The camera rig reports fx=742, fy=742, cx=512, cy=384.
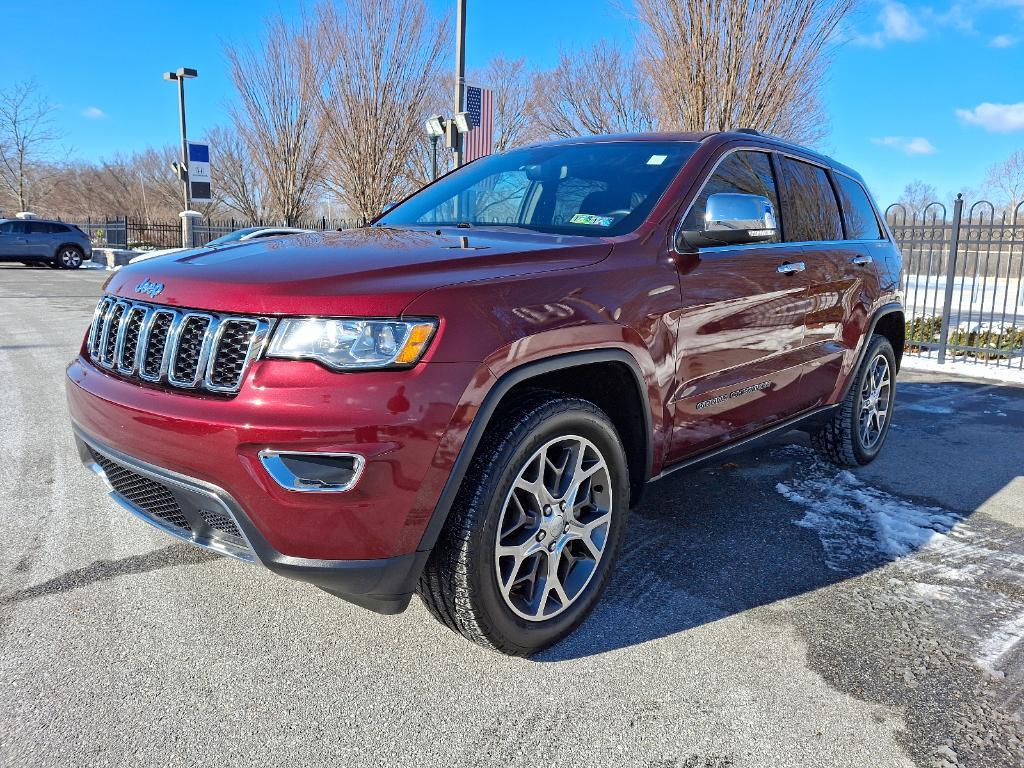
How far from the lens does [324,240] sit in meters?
2.81

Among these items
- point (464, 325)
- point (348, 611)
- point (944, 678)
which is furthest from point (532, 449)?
point (944, 678)

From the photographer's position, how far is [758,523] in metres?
3.69

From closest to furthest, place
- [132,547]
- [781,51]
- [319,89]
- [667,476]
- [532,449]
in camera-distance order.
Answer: [532,449], [667,476], [132,547], [781,51], [319,89]

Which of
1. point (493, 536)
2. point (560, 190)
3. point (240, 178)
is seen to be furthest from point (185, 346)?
point (240, 178)

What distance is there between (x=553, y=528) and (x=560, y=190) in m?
1.62

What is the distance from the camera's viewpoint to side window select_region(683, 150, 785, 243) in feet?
10.1

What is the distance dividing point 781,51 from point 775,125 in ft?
4.52

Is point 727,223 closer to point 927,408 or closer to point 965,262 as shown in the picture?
point 927,408

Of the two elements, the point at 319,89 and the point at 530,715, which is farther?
the point at 319,89

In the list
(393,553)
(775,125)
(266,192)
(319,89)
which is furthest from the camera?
(266,192)

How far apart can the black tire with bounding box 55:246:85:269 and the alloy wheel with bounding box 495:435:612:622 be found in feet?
82.9

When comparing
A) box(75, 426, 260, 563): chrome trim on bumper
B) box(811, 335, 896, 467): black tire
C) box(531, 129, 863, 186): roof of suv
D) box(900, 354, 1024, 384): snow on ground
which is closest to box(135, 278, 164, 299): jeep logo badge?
box(75, 426, 260, 563): chrome trim on bumper

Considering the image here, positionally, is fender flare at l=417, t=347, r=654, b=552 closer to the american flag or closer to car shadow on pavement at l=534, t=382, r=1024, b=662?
car shadow on pavement at l=534, t=382, r=1024, b=662

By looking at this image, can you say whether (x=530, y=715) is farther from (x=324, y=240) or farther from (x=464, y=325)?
(x=324, y=240)
